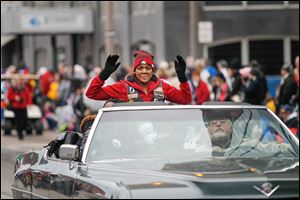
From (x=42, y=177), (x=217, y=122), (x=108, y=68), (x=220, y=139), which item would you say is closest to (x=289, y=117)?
(x=108, y=68)

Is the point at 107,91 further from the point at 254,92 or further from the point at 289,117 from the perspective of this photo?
the point at 254,92

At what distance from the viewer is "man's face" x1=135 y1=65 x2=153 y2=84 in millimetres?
9344

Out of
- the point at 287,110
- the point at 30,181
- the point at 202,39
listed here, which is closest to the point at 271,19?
the point at 202,39

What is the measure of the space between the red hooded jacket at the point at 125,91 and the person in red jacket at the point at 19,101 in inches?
507

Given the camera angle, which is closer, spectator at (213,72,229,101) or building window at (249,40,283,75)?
spectator at (213,72,229,101)

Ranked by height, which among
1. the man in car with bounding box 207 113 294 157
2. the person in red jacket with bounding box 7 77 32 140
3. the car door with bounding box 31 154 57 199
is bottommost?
the person in red jacket with bounding box 7 77 32 140

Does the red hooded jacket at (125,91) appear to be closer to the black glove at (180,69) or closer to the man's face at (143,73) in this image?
the man's face at (143,73)

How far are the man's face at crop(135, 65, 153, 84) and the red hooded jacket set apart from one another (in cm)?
6

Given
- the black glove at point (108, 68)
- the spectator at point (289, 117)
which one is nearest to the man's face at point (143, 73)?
the black glove at point (108, 68)

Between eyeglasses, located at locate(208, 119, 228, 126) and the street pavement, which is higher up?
eyeglasses, located at locate(208, 119, 228, 126)

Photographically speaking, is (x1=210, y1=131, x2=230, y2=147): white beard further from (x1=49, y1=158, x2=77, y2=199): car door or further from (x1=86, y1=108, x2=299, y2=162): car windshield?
(x1=49, y1=158, x2=77, y2=199): car door

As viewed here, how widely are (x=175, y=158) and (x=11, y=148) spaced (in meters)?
12.9

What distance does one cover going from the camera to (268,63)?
29875 millimetres

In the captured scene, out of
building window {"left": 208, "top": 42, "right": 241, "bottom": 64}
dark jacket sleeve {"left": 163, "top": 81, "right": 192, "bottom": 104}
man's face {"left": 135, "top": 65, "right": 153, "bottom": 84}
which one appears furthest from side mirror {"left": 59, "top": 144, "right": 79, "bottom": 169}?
building window {"left": 208, "top": 42, "right": 241, "bottom": 64}
